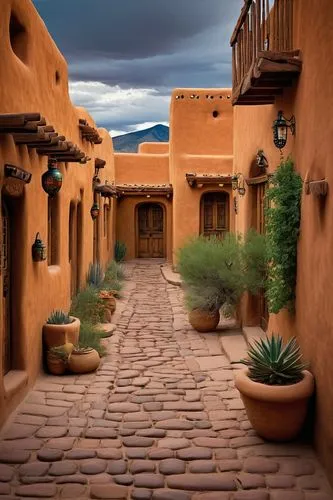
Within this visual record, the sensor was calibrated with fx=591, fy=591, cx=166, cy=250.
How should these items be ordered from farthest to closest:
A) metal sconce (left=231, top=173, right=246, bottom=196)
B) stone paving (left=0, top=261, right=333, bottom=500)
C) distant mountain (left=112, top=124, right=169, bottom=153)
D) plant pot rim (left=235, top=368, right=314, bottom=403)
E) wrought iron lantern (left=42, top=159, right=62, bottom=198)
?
distant mountain (left=112, top=124, right=169, bottom=153) → metal sconce (left=231, top=173, right=246, bottom=196) → wrought iron lantern (left=42, top=159, right=62, bottom=198) → plant pot rim (left=235, top=368, right=314, bottom=403) → stone paving (left=0, top=261, right=333, bottom=500)

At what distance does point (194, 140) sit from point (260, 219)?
9622mm

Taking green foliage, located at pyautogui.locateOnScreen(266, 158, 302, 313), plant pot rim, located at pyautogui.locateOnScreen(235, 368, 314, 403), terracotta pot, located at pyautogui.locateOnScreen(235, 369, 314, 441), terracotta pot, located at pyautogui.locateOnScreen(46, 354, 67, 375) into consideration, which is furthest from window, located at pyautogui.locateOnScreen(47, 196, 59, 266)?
plant pot rim, located at pyautogui.locateOnScreen(235, 368, 314, 403)

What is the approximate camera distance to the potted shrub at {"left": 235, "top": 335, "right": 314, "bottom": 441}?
216 inches

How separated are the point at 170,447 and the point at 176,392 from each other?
1.72 meters

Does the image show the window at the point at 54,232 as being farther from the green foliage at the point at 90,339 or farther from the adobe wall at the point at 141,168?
the adobe wall at the point at 141,168

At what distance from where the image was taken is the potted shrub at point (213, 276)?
10102mm

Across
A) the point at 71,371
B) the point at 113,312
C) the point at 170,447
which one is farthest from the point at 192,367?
the point at 113,312

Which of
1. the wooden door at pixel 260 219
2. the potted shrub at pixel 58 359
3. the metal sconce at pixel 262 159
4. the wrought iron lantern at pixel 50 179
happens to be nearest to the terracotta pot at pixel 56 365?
the potted shrub at pixel 58 359

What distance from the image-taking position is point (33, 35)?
777 cm

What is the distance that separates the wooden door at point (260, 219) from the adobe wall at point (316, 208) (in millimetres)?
2583

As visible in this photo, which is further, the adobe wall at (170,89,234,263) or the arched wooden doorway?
the arched wooden doorway

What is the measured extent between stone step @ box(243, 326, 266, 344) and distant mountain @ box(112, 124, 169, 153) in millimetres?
101683

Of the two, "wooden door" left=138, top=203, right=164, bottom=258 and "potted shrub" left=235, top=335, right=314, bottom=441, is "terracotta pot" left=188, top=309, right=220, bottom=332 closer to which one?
"potted shrub" left=235, top=335, right=314, bottom=441

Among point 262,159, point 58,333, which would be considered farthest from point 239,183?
point 58,333
